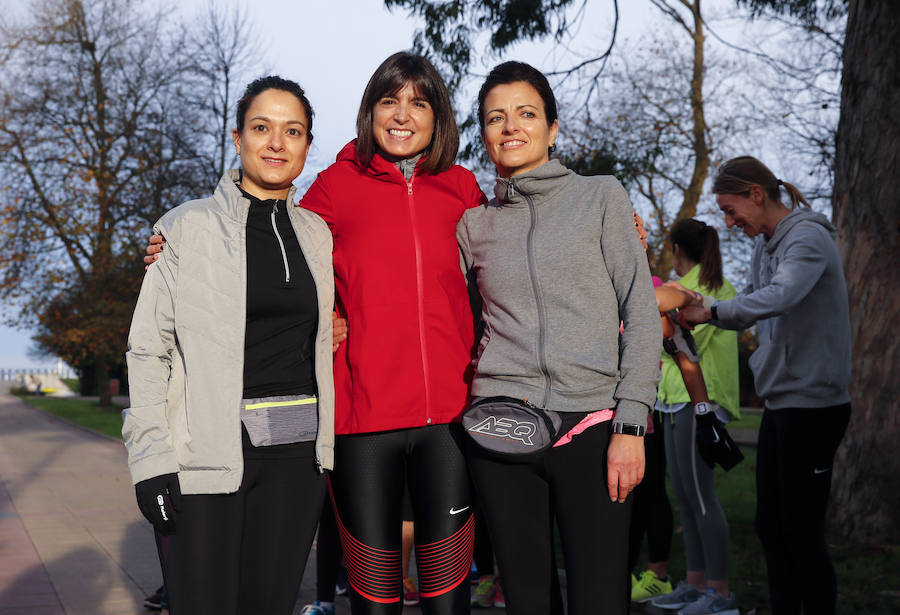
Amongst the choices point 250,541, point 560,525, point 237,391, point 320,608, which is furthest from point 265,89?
point 320,608

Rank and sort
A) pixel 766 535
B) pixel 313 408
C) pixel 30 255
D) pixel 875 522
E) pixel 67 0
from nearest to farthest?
1. pixel 313 408
2. pixel 766 535
3. pixel 875 522
4. pixel 30 255
5. pixel 67 0

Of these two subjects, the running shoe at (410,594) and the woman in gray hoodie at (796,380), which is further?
the running shoe at (410,594)

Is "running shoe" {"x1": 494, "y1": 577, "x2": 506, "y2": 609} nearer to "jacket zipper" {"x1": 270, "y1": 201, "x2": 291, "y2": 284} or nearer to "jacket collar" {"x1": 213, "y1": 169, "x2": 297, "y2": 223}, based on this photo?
"jacket zipper" {"x1": 270, "y1": 201, "x2": 291, "y2": 284}

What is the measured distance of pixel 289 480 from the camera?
2.95m

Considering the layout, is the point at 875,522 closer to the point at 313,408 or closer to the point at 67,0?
the point at 313,408

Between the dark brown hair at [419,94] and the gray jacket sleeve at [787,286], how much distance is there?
1518mm

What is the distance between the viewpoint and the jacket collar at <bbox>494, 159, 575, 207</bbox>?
3020 millimetres

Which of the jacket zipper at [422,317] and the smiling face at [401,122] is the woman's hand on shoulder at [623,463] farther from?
the smiling face at [401,122]

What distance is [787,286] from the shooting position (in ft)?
12.8

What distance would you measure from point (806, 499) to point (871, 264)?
345cm

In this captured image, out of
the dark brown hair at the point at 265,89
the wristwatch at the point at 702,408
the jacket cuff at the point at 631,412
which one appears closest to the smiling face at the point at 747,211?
the wristwatch at the point at 702,408

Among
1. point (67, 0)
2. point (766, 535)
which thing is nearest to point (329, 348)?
point (766, 535)

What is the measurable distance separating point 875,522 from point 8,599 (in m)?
6.12

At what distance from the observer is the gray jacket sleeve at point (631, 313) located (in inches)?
109
